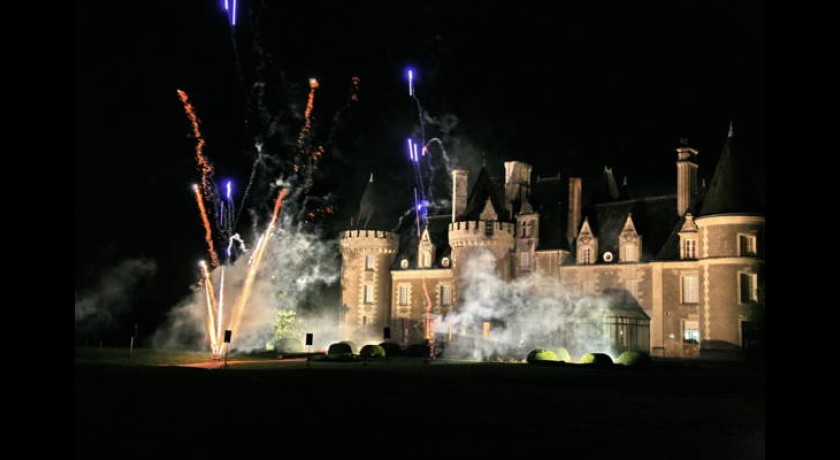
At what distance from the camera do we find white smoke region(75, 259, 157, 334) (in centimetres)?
6309

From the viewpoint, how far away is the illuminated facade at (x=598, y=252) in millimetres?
47812

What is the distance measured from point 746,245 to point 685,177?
7109 mm

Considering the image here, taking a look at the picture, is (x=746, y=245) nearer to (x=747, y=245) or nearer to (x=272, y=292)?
(x=747, y=245)

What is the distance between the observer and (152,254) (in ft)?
225

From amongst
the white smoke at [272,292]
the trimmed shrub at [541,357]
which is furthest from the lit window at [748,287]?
the white smoke at [272,292]

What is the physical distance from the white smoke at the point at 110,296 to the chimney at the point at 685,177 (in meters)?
42.2

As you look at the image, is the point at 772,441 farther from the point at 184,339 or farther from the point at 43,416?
the point at 184,339

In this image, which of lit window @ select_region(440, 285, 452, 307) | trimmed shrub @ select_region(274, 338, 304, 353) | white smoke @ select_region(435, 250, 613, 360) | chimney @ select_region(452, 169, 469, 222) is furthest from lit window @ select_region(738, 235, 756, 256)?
trimmed shrub @ select_region(274, 338, 304, 353)

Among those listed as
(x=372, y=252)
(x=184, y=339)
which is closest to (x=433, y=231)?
(x=372, y=252)

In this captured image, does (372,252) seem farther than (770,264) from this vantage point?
Yes

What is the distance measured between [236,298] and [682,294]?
31.5 meters

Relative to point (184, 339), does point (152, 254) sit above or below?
above

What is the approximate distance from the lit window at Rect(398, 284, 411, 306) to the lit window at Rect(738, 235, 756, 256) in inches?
1018

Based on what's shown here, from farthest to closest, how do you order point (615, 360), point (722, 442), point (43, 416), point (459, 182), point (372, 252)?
point (372, 252) < point (459, 182) < point (615, 360) < point (722, 442) < point (43, 416)
